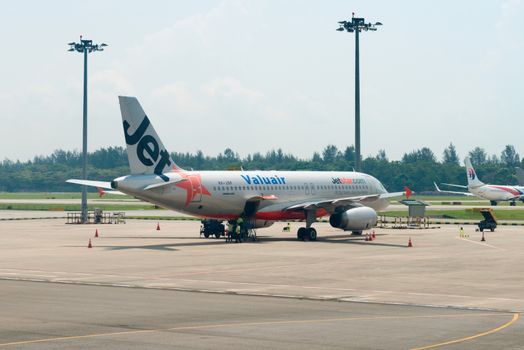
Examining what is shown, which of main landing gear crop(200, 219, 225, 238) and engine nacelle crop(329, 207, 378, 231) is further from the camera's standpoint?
main landing gear crop(200, 219, 225, 238)

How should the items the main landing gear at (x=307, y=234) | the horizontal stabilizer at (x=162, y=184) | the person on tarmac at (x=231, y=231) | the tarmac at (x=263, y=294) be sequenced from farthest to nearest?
the main landing gear at (x=307, y=234)
the person on tarmac at (x=231, y=231)
the horizontal stabilizer at (x=162, y=184)
the tarmac at (x=263, y=294)

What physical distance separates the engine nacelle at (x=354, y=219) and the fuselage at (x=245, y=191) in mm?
2062

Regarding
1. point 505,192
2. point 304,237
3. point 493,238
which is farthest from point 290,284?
point 505,192

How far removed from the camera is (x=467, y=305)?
92.1 ft

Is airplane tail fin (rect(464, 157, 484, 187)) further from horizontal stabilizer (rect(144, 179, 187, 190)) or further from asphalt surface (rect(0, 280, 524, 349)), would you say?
asphalt surface (rect(0, 280, 524, 349))

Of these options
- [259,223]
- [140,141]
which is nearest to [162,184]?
[140,141]

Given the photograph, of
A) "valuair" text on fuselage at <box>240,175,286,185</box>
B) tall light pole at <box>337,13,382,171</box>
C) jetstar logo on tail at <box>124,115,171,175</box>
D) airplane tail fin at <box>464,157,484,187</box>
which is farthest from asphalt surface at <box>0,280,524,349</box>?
airplane tail fin at <box>464,157,484,187</box>

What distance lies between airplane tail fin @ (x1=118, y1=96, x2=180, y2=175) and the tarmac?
4.69m

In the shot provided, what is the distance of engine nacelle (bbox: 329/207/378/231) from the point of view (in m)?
60.3

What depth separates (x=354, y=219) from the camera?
60344 mm

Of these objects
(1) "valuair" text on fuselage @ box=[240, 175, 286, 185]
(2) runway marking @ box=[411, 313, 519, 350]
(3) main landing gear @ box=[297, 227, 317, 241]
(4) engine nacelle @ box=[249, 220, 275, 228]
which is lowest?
(2) runway marking @ box=[411, 313, 519, 350]

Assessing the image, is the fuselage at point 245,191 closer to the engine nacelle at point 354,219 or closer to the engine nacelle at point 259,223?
the engine nacelle at point 259,223

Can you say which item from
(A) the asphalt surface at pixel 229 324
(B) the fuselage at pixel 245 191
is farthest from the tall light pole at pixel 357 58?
(A) the asphalt surface at pixel 229 324

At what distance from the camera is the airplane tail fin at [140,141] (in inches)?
2176
